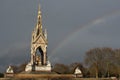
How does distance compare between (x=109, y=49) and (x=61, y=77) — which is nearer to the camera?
(x=61, y=77)

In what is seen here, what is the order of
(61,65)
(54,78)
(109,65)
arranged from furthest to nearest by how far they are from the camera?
(61,65)
(109,65)
(54,78)

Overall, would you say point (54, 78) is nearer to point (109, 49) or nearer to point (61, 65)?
point (109, 49)

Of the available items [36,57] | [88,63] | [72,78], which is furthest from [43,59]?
[88,63]

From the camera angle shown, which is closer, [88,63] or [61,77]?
[61,77]

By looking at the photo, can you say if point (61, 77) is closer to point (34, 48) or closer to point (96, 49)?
point (34, 48)

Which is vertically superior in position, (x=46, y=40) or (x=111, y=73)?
(x=46, y=40)

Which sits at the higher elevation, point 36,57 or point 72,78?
point 36,57

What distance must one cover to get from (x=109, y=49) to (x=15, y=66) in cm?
5561

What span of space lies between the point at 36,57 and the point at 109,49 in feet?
115

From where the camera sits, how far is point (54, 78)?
6631 centimetres

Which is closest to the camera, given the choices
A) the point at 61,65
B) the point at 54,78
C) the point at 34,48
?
the point at 54,78

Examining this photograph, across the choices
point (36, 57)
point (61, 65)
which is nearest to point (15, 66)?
point (61, 65)

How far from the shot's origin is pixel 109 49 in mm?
106688

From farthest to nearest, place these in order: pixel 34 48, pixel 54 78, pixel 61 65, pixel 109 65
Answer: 1. pixel 61 65
2. pixel 109 65
3. pixel 34 48
4. pixel 54 78
